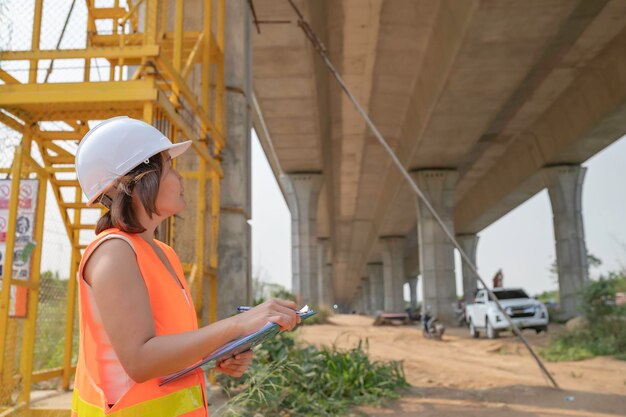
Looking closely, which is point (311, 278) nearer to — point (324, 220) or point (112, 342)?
point (324, 220)

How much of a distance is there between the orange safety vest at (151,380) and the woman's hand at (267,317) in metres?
0.19

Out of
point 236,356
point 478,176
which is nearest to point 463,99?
point 478,176

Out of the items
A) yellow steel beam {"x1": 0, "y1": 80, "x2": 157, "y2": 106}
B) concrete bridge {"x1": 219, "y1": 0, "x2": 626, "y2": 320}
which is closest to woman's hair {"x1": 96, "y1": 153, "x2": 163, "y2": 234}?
yellow steel beam {"x1": 0, "y1": 80, "x2": 157, "y2": 106}

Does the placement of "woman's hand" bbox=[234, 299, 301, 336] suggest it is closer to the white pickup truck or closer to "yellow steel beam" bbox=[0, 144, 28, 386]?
"yellow steel beam" bbox=[0, 144, 28, 386]

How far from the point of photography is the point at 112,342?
4.76 ft

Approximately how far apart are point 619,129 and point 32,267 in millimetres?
21664

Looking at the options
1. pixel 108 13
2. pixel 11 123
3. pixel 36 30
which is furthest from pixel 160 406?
pixel 108 13

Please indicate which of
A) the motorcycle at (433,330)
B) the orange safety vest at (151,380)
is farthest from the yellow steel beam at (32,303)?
the motorcycle at (433,330)

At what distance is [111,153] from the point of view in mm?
1672

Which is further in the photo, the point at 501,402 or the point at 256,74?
the point at 256,74

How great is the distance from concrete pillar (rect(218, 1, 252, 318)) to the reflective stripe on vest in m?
6.72

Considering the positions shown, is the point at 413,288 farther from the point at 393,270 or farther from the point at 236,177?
the point at 236,177

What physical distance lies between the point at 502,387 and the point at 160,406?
8190 mm

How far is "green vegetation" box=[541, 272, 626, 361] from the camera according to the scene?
13.4 metres
